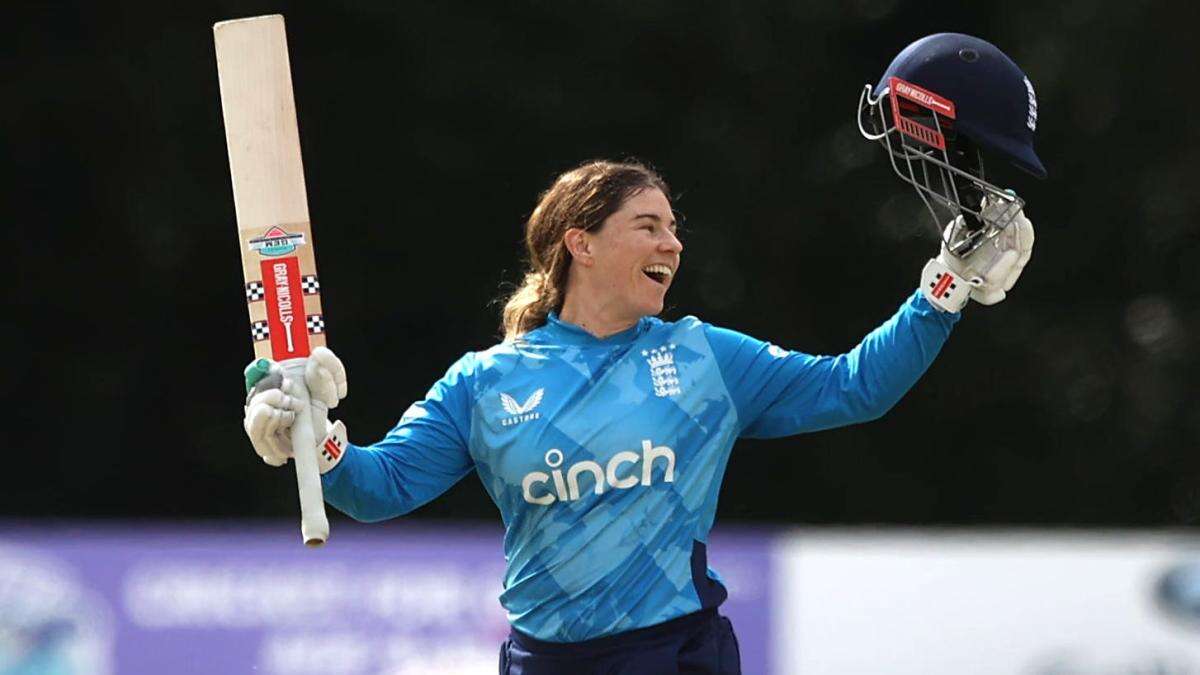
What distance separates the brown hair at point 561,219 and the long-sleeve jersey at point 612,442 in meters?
0.11

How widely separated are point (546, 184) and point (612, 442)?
4.88 meters

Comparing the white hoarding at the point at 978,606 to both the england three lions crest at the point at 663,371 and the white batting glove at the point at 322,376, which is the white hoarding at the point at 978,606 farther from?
the white batting glove at the point at 322,376

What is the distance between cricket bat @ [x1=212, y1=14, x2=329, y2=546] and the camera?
3.69 meters

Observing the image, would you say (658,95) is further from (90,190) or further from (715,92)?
(90,190)

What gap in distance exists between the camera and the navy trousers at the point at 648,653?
11.7 ft

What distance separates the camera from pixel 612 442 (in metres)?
3.61

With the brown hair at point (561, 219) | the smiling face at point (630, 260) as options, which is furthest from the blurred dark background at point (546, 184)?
the smiling face at point (630, 260)

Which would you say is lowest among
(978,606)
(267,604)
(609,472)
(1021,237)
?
(978,606)

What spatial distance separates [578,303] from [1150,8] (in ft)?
18.2

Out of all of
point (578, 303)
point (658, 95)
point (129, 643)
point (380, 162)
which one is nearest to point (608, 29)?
point (658, 95)

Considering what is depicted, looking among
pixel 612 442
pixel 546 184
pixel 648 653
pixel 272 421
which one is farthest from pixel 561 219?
pixel 546 184

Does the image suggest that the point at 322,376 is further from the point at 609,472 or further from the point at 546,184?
the point at 546,184

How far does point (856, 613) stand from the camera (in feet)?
20.5

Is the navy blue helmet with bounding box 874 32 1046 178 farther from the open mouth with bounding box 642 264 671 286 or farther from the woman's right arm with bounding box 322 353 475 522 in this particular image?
the woman's right arm with bounding box 322 353 475 522
